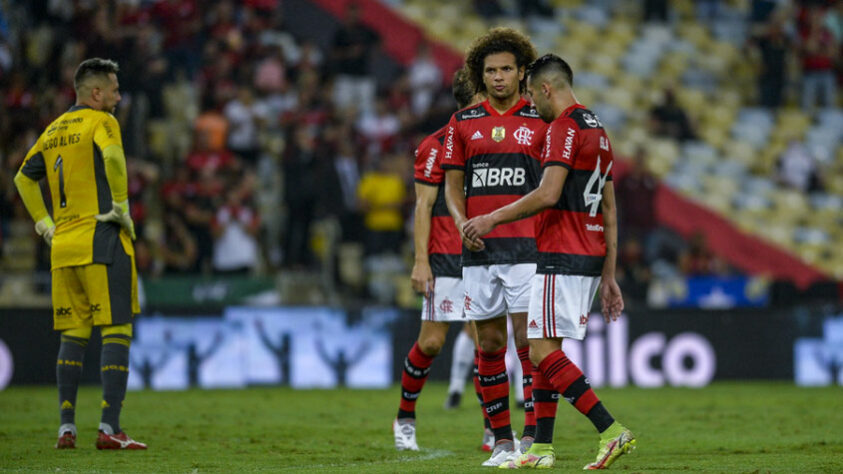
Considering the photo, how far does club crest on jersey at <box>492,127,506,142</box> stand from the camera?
26.2 feet

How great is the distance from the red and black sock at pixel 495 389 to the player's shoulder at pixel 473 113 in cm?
149

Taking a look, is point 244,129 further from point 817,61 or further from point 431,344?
point 817,61

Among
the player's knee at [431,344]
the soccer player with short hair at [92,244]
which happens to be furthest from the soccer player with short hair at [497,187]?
the soccer player with short hair at [92,244]

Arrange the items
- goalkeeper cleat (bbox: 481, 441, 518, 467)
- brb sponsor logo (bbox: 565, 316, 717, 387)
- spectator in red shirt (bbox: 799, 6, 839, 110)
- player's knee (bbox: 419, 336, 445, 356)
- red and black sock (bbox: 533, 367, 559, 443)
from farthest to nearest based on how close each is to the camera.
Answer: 1. spectator in red shirt (bbox: 799, 6, 839, 110)
2. brb sponsor logo (bbox: 565, 316, 717, 387)
3. player's knee (bbox: 419, 336, 445, 356)
4. goalkeeper cleat (bbox: 481, 441, 518, 467)
5. red and black sock (bbox: 533, 367, 559, 443)

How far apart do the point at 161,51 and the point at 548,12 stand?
9093 mm

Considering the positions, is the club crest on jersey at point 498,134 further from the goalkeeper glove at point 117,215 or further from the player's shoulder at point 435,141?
the goalkeeper glove at point 117,215

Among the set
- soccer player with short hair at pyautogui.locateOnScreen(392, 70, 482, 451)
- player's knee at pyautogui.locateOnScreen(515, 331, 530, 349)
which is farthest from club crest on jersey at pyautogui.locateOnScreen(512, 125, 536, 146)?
player's knee at pyautogui.locateOnScreen(515, 331, 530, 349)

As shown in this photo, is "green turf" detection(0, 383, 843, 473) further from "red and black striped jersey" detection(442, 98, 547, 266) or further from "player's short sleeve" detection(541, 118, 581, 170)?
"player's short sleeve" detection(541, 118, 581, 170)

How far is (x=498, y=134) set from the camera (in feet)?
26.2

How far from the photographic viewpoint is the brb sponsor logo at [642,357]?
17.0 meters

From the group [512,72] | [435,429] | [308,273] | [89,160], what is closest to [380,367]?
[308,273]

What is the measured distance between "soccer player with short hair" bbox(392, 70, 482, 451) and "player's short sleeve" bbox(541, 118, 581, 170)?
1.34m

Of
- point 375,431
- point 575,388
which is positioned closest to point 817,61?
point 375,431

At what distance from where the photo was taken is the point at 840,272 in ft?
73.8
